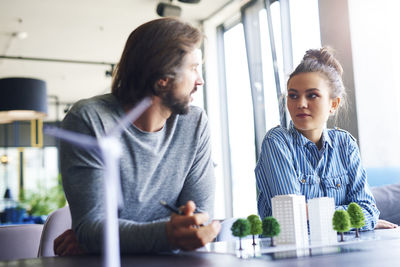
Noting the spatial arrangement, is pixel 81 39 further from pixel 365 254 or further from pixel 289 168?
pixel 365 254

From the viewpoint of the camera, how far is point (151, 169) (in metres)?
1.33

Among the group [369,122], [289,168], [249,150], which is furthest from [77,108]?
[249,150]

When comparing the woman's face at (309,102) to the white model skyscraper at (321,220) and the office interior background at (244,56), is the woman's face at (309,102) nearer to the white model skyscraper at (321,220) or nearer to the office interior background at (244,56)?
the office interior background at (244,56)

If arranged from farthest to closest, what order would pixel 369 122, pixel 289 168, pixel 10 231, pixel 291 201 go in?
pixel 369 122 < pixel 10 231 < pixel 289 168 < pixel 291 201

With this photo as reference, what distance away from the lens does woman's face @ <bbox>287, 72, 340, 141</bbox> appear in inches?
73.7

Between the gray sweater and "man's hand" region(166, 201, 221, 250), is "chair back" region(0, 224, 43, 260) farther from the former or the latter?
"man's hand" region(166, 201, 221, 250)

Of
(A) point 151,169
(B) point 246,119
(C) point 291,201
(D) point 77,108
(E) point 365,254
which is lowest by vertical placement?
(E) point 365,254

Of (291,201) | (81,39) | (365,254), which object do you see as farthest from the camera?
(81,39)

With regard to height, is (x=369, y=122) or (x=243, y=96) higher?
(x=243, y=96)

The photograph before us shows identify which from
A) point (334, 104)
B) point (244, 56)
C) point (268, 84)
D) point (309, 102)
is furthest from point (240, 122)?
point (309, 102)

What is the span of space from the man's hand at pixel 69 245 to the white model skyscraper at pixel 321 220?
Result: 655mm

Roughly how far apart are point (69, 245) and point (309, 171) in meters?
1.01

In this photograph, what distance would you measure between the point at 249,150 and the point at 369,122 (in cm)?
232

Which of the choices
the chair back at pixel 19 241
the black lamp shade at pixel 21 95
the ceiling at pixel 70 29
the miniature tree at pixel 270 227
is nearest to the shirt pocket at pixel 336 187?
the miniature tree at pixel 270 227
